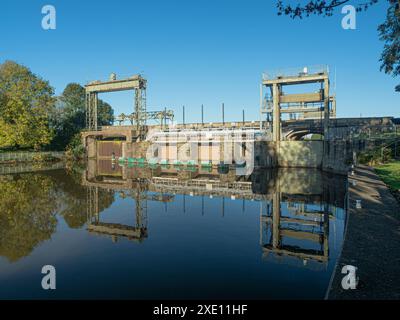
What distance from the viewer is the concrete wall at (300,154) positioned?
37.7m

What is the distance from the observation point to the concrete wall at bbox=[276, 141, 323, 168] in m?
37.7

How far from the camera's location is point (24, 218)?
44.8 ft

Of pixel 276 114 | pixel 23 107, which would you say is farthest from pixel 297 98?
pixel 23 107

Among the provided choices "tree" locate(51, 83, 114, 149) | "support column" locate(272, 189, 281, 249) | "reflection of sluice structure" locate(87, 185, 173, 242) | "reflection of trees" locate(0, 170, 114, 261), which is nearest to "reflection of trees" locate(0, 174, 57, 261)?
"reflection of trees" locate(0, 170, 114, 261)

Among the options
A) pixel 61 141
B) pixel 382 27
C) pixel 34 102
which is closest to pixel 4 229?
pixel 382 27

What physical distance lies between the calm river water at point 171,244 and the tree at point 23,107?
39186 mm

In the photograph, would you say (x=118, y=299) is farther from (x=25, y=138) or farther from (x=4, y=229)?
(x=25, y=138)

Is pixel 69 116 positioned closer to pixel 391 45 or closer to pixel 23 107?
pixel 23 107

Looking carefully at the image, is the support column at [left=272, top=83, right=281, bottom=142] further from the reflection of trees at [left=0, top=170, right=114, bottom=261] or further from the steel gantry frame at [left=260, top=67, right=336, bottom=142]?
the reflection of trees at [left=0, top=170, right=114, bottom=261]

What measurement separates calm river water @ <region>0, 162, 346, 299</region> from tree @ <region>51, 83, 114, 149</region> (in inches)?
1947

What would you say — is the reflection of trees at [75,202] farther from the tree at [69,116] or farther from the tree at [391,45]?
the tree at [69,116]

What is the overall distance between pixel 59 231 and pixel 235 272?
816cm

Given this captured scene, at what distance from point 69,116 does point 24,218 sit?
63002 mm
